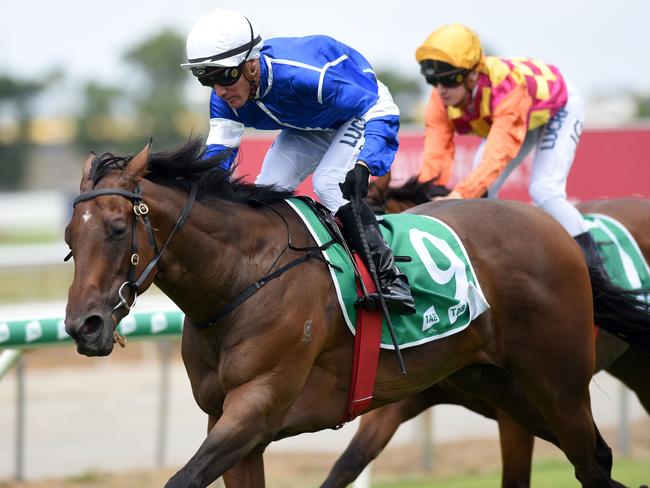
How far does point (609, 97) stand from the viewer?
51312 mm

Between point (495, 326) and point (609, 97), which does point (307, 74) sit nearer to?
point (495, 326)

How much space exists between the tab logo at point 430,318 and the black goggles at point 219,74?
40.6 inches

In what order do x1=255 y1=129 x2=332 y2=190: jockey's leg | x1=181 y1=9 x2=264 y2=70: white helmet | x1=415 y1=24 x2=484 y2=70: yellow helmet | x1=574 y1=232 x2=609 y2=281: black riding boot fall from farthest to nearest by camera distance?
x1=415 y1=24 x2=484 y2=70: yellow helmet < x1=574 y1=232 x2=609 y2=281: black riding boot < x1=255 y1=129 x2=332 y2=190: jockey's leg < x1=181 y1=9 x2=264 y2=70: white helmet

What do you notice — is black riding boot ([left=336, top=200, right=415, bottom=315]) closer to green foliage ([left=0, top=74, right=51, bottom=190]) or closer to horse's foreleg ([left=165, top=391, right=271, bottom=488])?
horse's foreleg ([left=165, top=391, right=271, bottom=488])

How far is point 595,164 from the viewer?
404 inches

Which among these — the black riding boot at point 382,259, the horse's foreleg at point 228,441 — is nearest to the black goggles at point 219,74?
the black riding boot at point 382,259

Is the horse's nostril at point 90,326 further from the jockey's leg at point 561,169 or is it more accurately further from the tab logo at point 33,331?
the jockey's leg at point 561,169

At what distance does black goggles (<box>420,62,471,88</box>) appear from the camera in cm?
466

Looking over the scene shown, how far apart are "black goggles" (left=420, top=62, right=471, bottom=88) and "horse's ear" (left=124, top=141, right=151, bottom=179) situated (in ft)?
6.09

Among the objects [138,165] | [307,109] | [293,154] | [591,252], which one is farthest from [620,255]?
[138,165]

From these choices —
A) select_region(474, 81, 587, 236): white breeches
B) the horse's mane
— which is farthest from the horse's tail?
the horse's mane

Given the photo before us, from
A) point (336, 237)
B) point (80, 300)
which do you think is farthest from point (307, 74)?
point (80, 300)

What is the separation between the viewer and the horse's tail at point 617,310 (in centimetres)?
432

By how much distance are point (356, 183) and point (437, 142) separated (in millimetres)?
1659
